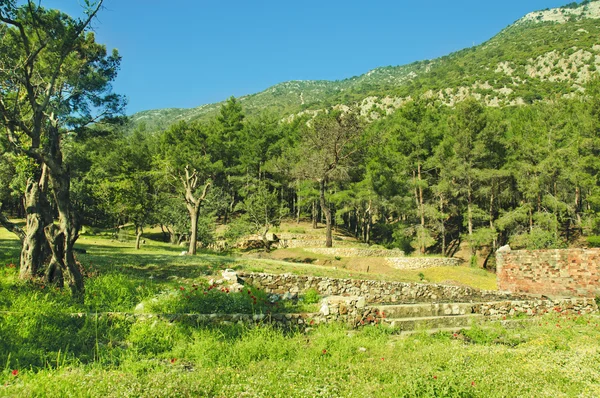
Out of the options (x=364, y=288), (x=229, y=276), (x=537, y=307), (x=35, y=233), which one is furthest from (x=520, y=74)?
(x=35, y=233)

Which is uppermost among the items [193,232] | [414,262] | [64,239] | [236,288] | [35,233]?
[35,233]

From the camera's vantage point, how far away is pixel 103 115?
24.8m

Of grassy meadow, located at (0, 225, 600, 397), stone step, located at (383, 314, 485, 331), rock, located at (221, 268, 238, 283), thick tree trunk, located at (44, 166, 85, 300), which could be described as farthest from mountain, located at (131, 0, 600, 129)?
grassy meadow, located at (0, 225, 600, 397)

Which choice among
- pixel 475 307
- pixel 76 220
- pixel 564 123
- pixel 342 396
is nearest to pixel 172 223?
pixel 76 220

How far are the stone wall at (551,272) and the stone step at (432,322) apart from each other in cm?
648

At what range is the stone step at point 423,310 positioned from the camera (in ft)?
31.6

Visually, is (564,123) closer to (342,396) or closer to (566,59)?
(342,396)

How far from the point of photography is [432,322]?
9.48 m

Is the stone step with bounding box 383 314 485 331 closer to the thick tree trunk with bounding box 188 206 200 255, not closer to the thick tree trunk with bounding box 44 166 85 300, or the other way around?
the thick tree trunk with bounding box 44 166 85 300

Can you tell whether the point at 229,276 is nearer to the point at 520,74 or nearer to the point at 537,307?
the point at 537,307

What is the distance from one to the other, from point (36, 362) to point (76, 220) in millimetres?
5745

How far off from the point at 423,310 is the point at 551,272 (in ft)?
26.4

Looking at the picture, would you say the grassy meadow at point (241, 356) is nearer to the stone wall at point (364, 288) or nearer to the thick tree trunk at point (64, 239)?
the thick tree trunk at point (64, 239)

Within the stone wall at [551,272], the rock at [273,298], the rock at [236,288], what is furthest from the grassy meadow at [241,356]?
the stone wall at [551,272]
